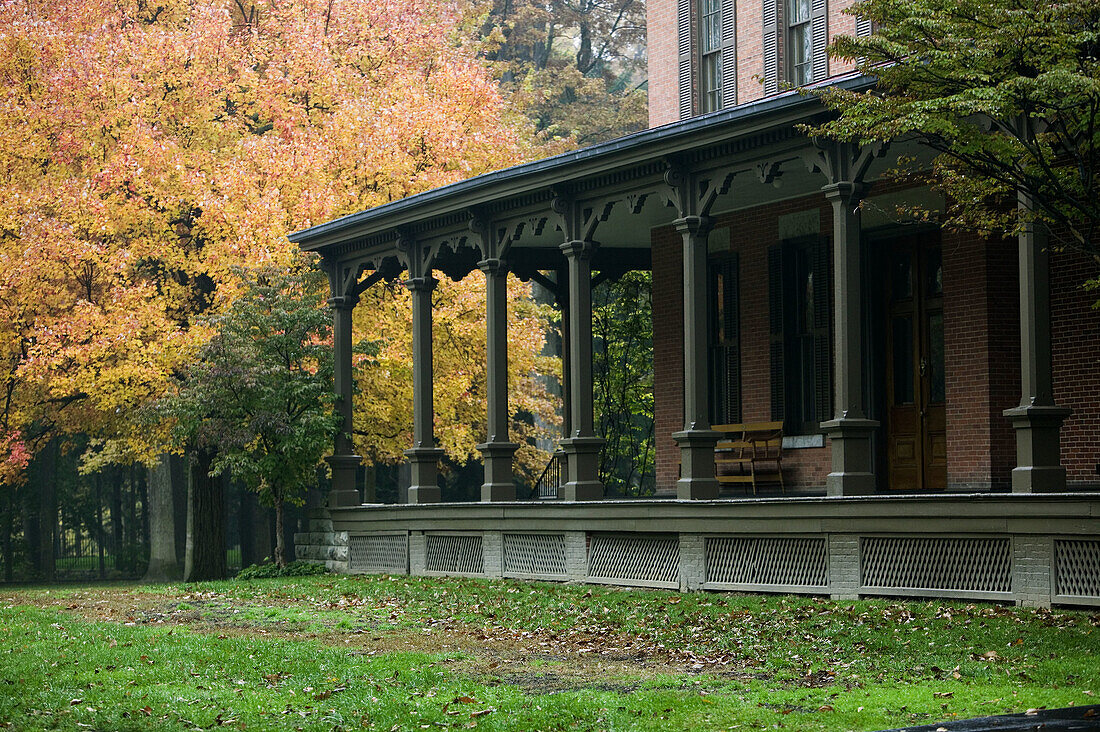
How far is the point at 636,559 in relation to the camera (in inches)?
742

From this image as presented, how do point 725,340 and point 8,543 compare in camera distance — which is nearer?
point 725,340

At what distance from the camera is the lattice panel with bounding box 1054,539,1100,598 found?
1346 cm

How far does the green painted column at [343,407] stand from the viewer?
25.2 metres

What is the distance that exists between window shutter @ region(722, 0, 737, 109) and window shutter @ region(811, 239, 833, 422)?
3756 mm

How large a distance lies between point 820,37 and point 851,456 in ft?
26.5

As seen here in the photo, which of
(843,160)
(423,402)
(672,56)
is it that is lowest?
(423,402)

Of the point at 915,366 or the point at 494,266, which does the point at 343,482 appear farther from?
the point at 915,366

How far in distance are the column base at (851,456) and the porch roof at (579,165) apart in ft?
11.5

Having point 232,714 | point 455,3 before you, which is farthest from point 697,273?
point 455,3

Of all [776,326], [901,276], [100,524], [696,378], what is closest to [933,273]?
[901,276]

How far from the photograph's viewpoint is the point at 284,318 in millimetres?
24750

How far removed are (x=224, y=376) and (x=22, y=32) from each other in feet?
30.9

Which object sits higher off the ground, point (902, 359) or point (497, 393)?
point (902, 359)

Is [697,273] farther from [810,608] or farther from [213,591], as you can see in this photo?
[213,591]
